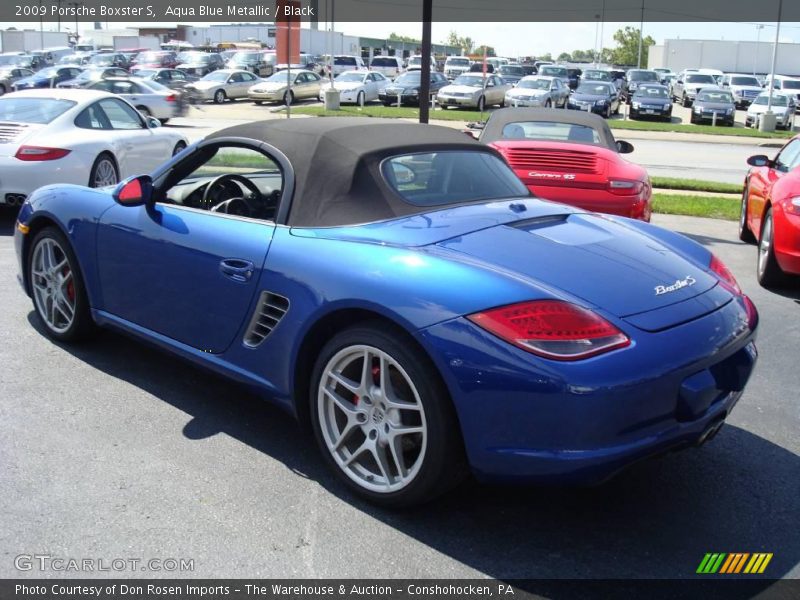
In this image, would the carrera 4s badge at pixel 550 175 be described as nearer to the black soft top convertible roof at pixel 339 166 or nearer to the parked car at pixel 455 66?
the black soft top convertible roof at pixel 339 166

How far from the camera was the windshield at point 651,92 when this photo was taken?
33562mm

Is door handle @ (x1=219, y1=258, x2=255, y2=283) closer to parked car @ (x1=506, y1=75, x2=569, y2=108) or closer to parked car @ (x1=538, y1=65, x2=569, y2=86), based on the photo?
parked car @ (x1=506, y1=75, x2=569, y2=108)

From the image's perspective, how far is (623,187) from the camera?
25.4ft

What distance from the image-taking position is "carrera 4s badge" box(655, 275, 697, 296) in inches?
130

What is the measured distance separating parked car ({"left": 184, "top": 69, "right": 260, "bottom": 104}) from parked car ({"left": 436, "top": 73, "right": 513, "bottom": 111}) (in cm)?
867

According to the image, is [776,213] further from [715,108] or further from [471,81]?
[471,81]

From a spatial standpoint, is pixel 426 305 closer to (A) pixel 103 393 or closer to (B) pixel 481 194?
(B) pixel 481 194

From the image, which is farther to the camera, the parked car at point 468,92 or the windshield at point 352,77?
the windshield at point 352,77

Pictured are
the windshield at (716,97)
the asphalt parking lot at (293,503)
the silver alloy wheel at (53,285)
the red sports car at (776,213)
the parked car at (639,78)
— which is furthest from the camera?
the parked car at (639,78)

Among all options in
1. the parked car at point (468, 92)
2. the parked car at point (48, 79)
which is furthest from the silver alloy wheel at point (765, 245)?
the parked car at point (468, 92)

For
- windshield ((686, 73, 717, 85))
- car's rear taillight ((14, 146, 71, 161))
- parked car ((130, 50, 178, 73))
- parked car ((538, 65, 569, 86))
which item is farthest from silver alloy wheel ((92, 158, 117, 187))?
windshield ((686, 73, 717, 85))

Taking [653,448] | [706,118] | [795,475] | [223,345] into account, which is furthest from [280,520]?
[706,118]

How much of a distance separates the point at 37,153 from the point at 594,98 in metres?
26.6

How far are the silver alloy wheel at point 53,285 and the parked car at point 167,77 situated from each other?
2972 centimetres
